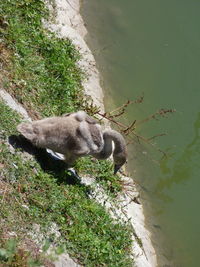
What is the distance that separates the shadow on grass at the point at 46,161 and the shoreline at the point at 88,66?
1.84m

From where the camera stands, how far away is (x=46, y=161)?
826 cm

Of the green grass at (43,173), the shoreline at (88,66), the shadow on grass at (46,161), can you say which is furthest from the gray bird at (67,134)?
the shoreline at (88,66)

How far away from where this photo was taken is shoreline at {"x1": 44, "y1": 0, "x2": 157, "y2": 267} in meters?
10.1

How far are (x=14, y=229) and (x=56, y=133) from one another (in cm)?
187

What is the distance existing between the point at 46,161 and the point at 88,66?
5119 mm

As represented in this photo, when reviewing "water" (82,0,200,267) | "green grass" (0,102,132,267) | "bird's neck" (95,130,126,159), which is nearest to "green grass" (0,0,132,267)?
"green grass" (0,102,132,267)

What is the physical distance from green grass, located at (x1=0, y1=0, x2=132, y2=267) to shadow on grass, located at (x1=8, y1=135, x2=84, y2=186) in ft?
0.06

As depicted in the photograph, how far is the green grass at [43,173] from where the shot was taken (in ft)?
22.8

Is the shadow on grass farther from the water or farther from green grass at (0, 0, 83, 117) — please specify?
the water

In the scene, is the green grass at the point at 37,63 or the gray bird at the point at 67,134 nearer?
the gray bird at the point at 67,134

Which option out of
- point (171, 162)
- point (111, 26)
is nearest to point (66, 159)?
point (171, 162)

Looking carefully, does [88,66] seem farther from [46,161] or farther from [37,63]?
[46,161]

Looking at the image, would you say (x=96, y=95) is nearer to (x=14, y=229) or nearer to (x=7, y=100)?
(x=7, y=100)

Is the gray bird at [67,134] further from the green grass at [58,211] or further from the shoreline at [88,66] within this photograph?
the shoreline at [88,66]
